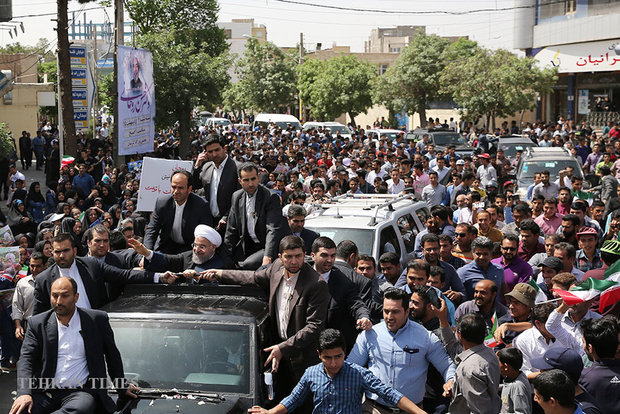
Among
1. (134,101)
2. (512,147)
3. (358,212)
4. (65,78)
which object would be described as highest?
(65,78)

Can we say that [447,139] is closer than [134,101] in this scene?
No

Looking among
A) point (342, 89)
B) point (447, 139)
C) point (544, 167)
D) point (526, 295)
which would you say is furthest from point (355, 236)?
point (342, 89)

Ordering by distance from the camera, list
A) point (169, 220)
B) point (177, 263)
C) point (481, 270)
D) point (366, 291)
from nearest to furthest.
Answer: point (366, 291) < point (177, 263) < point (169, 220) < point (481, 270)

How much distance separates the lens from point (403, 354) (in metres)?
6.09

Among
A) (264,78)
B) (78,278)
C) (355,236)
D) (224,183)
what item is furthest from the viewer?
(264,78)

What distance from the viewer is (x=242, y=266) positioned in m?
8.20

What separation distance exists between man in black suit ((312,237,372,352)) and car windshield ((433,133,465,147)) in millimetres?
23750

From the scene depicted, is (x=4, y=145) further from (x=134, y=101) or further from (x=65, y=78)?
(x=134, y=101)

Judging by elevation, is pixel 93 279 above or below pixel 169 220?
below

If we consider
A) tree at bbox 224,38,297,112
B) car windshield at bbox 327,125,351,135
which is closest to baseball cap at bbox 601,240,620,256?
car windshield at bbox 327,125,351,135

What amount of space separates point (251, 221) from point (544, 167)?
43.2 feet

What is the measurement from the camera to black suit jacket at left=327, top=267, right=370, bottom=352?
23.6 feet

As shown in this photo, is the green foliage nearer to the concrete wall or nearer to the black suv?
the black suv

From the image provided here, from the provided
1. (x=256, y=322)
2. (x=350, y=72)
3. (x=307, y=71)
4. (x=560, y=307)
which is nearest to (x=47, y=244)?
(x=256, y=322)
